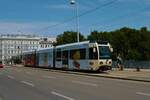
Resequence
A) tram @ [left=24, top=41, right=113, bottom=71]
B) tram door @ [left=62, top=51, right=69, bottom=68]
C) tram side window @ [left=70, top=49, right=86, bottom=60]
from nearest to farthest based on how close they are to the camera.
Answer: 1. tram @ [left=24, top=41, right=113, bottom=71]
2. tram side window @ [left=70, top=49, right=86, bottom=60]
3. tram door @ [left=62, top=51, right=69, bottom=68]

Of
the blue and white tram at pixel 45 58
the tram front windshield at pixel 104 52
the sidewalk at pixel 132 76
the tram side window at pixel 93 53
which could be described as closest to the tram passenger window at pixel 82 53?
the tram side window at pixel 93 53

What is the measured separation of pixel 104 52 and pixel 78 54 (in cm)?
517

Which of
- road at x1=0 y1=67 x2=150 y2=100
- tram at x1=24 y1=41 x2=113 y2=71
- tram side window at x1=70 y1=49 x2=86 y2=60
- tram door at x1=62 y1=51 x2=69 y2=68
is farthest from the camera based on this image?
tram door at x1=62 y1=51 x2=69 y2=68

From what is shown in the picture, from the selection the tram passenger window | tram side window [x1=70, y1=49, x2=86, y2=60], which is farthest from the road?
tram side window [x1=70, y1=49, x2=86, y2=60]

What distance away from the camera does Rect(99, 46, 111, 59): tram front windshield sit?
44.2 metres

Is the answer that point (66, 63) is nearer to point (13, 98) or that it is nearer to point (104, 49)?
point (104, 49)

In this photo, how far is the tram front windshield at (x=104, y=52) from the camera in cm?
4425

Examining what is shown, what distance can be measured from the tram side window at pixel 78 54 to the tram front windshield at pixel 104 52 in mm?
2750

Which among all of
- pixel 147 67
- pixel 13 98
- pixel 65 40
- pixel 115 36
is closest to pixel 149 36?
pixel 115 36

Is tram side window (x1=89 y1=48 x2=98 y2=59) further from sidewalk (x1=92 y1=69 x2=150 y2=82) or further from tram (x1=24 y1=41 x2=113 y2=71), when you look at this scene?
sidewalk (x1=92 y1=69 x2=150 y2=82)

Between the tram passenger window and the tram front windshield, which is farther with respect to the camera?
the tram passenger window

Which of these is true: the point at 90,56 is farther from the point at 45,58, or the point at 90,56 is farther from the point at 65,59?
the point at 45,58

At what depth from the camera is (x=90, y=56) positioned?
44.9 meters

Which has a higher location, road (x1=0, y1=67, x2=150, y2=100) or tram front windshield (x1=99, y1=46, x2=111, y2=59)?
tram front windshield (x1=99, y1=46, x2=111, y2=59)
